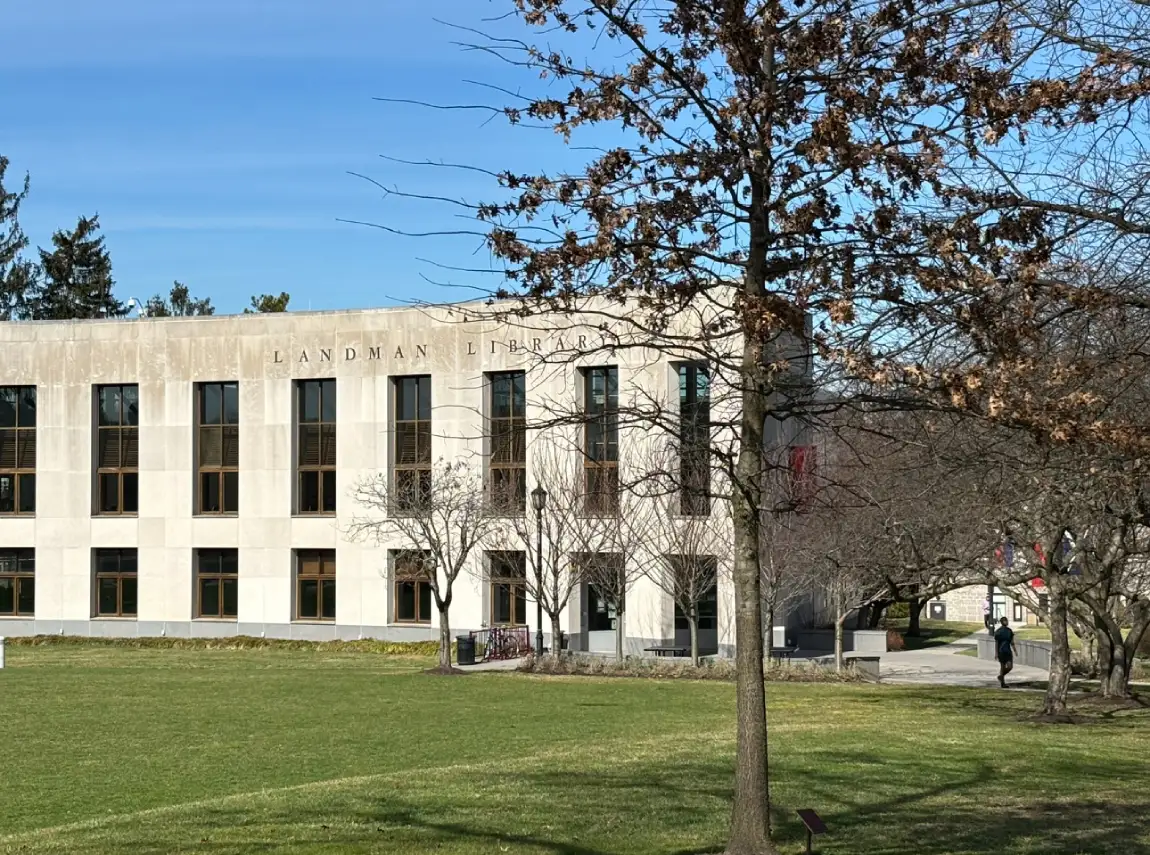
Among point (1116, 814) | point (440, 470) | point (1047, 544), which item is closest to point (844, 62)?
point (1116, 814)

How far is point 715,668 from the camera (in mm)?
39938

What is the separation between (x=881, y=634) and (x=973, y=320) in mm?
40745

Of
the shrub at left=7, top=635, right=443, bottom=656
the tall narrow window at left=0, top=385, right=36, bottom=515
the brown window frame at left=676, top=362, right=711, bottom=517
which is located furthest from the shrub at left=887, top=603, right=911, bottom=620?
the tall narrow window at left=0, top=385, right=36, bottom=515

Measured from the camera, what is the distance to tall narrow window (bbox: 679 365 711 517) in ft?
37.2

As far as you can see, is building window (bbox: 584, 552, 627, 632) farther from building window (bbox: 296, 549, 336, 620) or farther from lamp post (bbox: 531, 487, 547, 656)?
building window (bbox: 296, 549, 336, 620)

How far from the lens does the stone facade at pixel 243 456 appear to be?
5216 centimetres

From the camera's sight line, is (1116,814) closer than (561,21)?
No

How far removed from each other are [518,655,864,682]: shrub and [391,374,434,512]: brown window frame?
1175 centimetres

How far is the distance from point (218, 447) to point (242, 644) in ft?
25.9

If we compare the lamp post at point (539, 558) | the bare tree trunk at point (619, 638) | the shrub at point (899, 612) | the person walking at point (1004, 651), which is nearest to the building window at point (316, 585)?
the lamp post at point (539, 558)

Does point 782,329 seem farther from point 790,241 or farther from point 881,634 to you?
point 881,634

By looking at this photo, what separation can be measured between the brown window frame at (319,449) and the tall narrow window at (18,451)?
10927mm

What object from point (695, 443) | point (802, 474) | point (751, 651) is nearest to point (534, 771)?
point (802, 474)

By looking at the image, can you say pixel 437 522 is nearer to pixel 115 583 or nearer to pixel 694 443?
pixel 115 583
